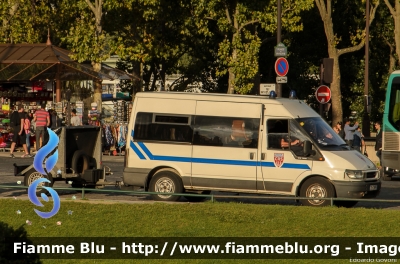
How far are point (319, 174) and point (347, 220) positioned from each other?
229 cm

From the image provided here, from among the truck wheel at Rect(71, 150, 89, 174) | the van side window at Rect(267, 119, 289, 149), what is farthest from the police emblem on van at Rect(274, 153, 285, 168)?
the truck wheel at Rect(71, 150, 89, 174)

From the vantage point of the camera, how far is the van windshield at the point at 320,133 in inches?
762

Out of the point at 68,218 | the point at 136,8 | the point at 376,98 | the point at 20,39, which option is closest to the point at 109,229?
the point at 68,218

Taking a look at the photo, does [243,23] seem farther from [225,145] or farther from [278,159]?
[278,159]

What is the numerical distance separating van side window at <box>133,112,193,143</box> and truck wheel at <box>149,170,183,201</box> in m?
0.65

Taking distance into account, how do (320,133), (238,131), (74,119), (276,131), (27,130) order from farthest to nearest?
1. (74,119)
2. (27,130)
3. (320,133)
4. (238,131)
5. (276,131)

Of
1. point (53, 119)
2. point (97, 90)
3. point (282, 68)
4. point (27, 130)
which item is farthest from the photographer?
point (97, 90)

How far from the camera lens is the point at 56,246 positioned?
608 inches

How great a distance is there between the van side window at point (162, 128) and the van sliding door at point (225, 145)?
0.65ft

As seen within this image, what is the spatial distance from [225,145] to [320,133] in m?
1.77

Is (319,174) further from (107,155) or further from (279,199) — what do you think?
(107,155)

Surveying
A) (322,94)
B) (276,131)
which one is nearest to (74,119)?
(322,94)

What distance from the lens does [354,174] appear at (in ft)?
62.3

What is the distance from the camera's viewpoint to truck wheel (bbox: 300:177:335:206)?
746 inches
